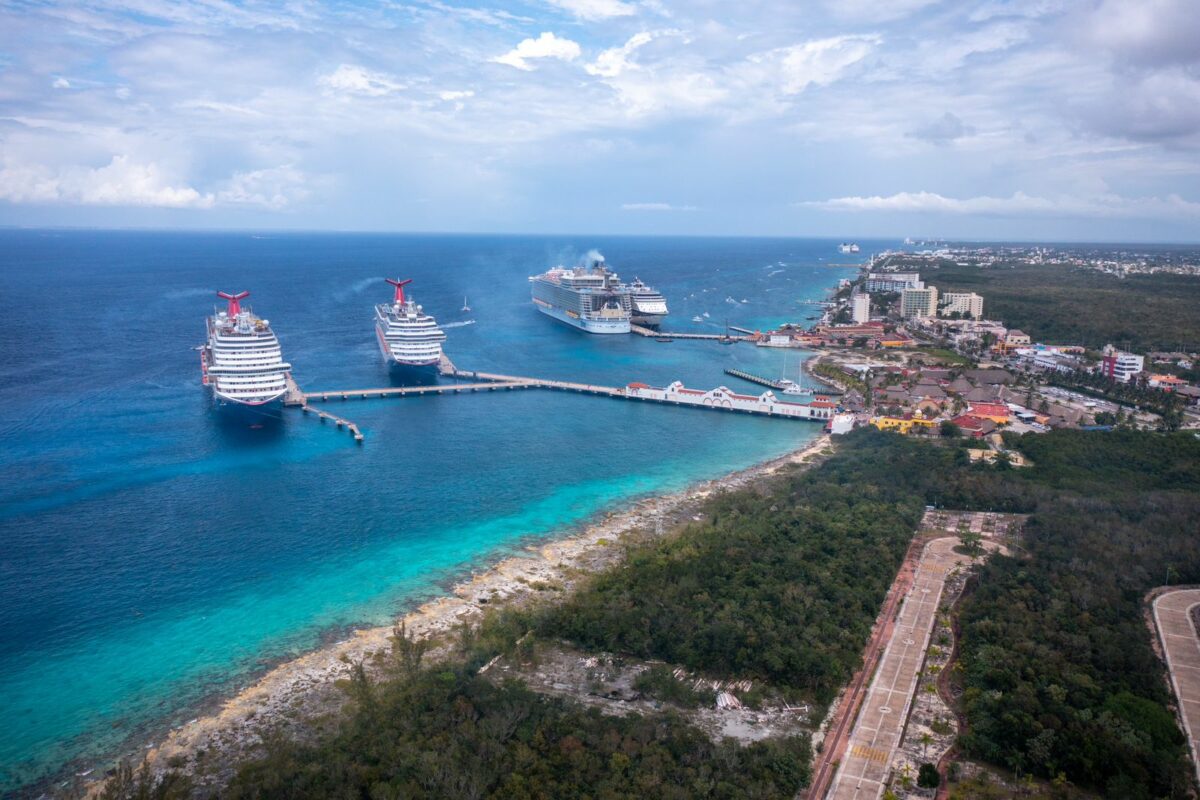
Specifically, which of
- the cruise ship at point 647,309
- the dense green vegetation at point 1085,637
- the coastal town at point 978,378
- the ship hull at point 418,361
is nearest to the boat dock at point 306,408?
the ship hull at point 418,361

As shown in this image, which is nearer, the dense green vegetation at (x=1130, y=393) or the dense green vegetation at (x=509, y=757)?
the dense green vegetation at (x=509, y=757)

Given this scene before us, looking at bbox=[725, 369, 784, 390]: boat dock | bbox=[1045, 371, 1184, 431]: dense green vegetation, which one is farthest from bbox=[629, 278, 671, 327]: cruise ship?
bbox=[1045, 371, 1184, 431]: dense green vegetation

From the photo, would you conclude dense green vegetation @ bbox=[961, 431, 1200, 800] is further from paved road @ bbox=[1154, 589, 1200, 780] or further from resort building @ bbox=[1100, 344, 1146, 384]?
resort building @ bbox=[1100, 344, 1146, 384]

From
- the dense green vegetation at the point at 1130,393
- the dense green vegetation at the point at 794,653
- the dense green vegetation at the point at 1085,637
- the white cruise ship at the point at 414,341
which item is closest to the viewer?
the dense green vegetation at the point at 794,653

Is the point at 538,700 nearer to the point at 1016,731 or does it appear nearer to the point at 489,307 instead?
the point at 1016,731

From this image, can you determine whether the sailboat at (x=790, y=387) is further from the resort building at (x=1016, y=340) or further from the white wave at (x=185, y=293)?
the white wave at (x=185, y=293)
